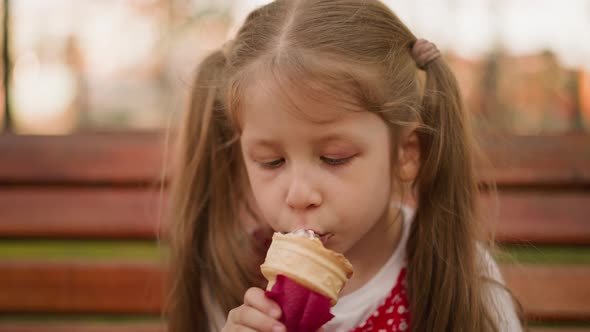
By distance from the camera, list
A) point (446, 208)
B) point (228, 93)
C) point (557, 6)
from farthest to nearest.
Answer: point (557, 6), point (446, 208), point (228, 93)

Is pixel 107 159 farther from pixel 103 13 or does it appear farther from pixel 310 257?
pixel 310 257

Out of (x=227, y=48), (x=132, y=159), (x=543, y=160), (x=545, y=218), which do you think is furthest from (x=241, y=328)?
(x=543, y=160)

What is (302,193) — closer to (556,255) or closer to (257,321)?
(257,321)

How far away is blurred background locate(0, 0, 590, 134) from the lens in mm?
2930

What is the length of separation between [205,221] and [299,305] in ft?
2.44

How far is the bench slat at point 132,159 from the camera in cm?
251

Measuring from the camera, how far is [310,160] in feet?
4.55

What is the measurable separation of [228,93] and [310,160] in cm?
32

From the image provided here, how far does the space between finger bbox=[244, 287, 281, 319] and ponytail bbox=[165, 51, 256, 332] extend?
0.45 meters

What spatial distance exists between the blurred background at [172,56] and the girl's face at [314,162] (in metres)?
1.61

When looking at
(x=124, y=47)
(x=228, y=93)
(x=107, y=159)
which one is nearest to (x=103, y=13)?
(x=124, y=47)

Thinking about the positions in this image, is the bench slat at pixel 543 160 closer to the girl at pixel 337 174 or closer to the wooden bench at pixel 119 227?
the wooden bench at pixel 119 227

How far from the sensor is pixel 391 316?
175 cm

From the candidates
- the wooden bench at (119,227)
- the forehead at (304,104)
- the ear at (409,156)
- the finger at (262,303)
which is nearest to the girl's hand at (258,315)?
the finger at (262,303)
